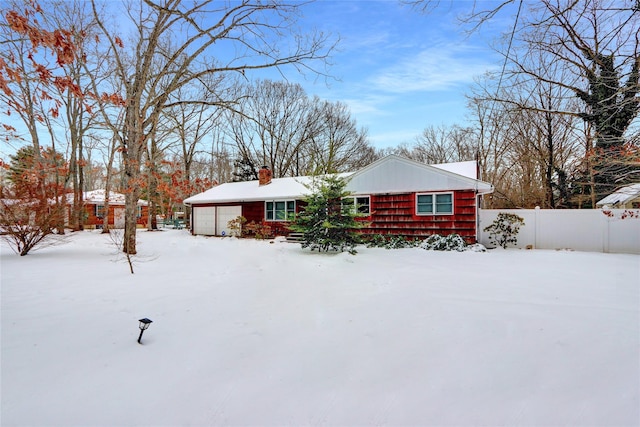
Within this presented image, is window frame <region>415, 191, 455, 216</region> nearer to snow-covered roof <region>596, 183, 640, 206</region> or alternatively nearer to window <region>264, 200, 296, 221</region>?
snow-covered roof <region>596, 183, 640, 206</region>

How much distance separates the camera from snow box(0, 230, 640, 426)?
2.26 m

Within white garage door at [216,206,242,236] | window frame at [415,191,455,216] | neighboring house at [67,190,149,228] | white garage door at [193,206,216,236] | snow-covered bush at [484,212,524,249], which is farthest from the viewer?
neighboring house at [67,190,149,228]

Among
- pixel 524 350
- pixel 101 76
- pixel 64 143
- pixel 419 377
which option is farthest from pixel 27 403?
pixel 64 143

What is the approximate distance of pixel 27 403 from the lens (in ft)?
7.36

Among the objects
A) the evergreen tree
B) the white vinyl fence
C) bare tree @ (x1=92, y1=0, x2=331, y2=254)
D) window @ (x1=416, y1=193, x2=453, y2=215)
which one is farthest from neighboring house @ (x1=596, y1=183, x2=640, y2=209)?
bare tree @ (x1=92, y1=0, x2=331, y2=254)

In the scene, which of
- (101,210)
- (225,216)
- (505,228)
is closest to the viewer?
(505,228)

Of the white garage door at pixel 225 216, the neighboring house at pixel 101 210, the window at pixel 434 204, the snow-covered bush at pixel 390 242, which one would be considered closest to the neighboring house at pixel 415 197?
the window at pixel 434 204

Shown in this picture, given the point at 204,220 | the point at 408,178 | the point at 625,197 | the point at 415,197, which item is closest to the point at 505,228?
the point at 415,197

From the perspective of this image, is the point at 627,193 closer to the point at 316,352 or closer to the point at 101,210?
the point at 316,352

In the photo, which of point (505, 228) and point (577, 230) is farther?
point (505, 228)

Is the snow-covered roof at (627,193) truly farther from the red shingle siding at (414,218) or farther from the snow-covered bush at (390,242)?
the snow-covered bush at (390,242)

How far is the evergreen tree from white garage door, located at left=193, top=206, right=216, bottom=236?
10.1 metres

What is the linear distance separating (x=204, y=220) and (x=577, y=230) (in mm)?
17714

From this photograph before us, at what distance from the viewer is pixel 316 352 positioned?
122 inches
